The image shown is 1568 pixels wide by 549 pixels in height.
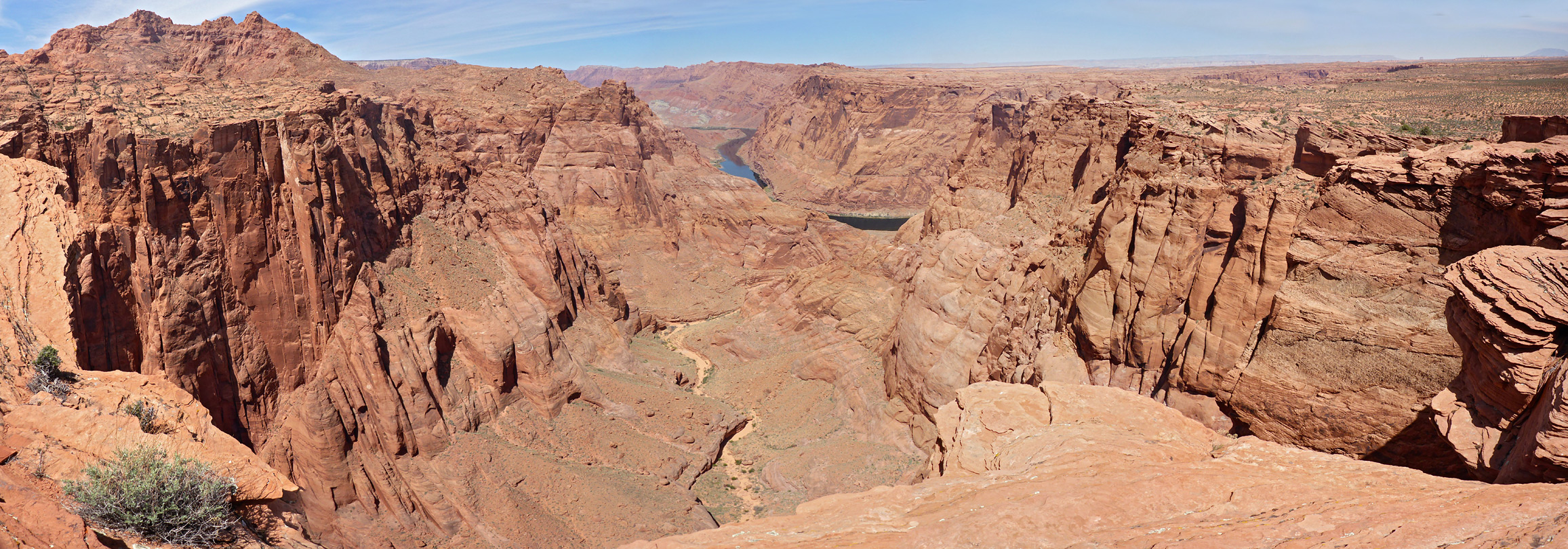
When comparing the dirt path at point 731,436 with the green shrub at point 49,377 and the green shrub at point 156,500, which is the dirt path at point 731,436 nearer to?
the green shrub at point 156,500

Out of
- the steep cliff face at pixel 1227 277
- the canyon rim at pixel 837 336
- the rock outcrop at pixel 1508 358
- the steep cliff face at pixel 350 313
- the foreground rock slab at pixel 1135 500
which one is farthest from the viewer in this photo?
the steep cliff face at pixel 350 313

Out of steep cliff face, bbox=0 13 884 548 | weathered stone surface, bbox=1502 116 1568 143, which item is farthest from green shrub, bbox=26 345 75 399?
weathered stone surface, bbox=1502 116 1568 143

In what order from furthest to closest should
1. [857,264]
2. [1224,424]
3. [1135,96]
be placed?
[857,264]
[1135,96]
[1224,424]

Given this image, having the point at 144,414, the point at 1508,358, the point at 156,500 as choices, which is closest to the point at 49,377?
the point at 144,414

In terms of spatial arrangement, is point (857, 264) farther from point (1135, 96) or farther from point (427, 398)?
point (427, 398)

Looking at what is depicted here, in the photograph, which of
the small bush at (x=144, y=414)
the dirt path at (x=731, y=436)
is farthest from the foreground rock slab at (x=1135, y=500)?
the dirt path at (x=731, y=436)

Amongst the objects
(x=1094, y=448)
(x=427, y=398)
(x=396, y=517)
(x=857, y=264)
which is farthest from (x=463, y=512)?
(x=857, y=264)
